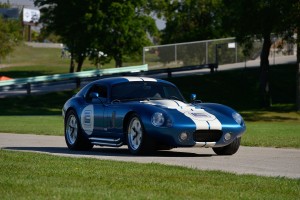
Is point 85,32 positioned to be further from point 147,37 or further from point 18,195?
point 18,195

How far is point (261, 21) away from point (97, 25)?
26.6 meters

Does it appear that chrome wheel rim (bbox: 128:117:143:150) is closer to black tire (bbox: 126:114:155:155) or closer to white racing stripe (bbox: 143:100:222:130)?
black tire (bbox: 126:114:155:155)

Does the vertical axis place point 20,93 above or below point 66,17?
below

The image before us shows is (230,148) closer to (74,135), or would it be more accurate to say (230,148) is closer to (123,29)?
(74,135)

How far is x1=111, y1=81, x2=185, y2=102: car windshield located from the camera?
17.4 m

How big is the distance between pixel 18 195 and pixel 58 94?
1814 inches

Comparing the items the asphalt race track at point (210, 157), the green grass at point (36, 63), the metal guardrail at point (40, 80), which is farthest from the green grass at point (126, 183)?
the green grass at point (36, 63)

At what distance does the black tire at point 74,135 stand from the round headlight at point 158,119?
2624 millimetres

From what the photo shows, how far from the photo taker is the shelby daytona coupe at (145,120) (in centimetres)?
1596

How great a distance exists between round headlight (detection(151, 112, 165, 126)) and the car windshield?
50.6 inches

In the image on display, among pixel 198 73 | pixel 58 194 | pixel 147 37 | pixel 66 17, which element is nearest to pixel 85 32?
pixel 66 17

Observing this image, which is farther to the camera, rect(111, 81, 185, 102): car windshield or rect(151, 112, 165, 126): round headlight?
rect(111, 81, 185, 102): car windshield

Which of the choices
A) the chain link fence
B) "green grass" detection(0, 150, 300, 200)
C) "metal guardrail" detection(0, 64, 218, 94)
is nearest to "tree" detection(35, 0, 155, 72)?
the chain link fence

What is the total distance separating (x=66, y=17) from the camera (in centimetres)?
7125
